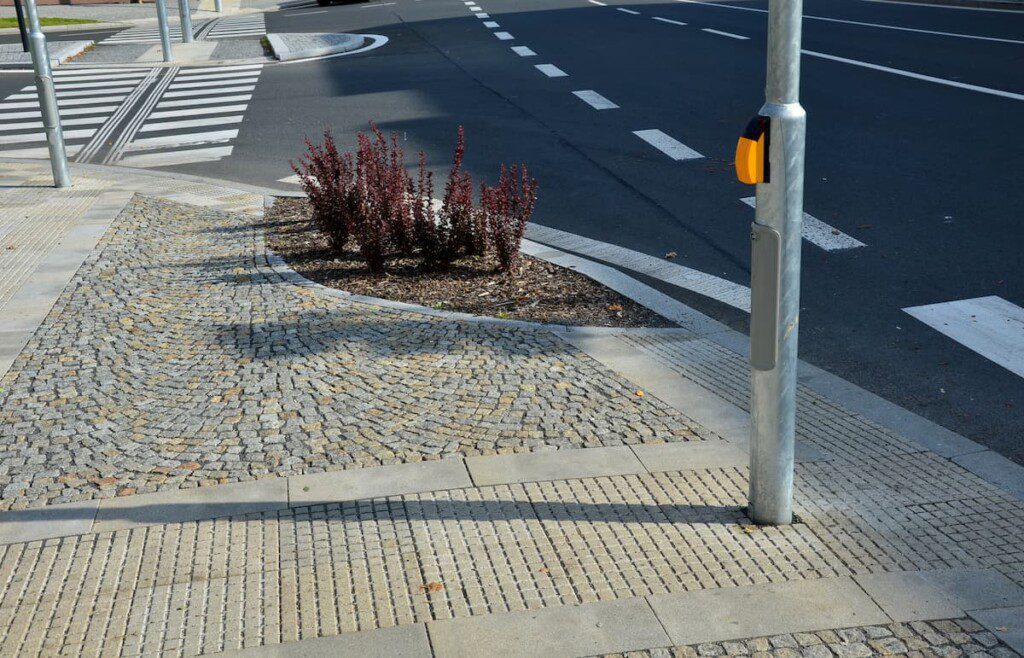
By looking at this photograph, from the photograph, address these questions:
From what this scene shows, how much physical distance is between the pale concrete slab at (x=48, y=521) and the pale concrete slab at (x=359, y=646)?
140 cm

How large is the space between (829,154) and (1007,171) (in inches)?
78.7

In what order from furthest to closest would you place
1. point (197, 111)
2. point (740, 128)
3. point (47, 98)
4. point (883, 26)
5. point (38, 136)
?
point (883, 26)
point (197, 111)
point (38, 136)
point (740, 128)
point (47, 98)

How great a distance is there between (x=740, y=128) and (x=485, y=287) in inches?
287

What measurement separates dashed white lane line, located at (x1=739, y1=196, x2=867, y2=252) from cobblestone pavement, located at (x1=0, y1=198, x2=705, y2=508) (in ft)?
11.5

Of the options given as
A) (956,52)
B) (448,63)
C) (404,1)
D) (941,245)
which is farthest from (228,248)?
(404,1)

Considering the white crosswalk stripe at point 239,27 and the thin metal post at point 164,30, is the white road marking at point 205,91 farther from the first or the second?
the white crosswalk stripe at point 239,27

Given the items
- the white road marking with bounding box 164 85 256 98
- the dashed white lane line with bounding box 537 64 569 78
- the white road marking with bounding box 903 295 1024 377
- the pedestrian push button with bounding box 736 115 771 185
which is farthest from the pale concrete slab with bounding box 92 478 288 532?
the white road marking with bounding box 164 85 256 98

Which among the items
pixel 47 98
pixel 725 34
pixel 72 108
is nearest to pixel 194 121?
pixel 72 108

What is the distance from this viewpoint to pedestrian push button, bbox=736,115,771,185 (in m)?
4.30

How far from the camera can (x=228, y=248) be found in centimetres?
990

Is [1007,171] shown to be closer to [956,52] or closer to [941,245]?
[941,245]

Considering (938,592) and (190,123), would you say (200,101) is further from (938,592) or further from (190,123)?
(938,592)

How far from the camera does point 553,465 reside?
17.7 feet

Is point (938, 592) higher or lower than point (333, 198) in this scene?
lower
